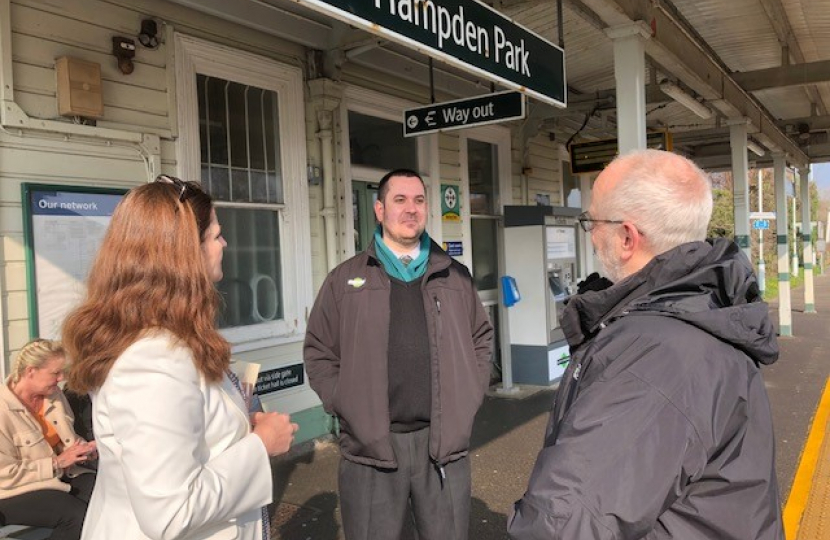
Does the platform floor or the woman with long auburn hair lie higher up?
the woman with long auburn hair

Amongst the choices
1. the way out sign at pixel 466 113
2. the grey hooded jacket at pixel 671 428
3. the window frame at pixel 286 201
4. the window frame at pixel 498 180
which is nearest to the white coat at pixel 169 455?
the grey hooded jacket at pixel 671 428

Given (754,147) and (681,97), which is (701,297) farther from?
(754,147)

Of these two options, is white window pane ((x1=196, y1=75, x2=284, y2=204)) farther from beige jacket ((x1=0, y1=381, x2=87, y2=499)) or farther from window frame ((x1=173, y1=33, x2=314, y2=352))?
beige jacket ((x1=0, y1=381, x2=87, y2=499))

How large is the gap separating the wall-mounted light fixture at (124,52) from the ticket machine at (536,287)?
431 cm

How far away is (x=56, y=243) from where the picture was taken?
349 cm

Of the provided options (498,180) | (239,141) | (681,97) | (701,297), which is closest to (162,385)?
(701,297)

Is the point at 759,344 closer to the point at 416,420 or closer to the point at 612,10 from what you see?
the point at 416,420

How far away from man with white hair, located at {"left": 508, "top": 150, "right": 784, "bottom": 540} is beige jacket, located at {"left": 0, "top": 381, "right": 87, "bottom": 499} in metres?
2.63

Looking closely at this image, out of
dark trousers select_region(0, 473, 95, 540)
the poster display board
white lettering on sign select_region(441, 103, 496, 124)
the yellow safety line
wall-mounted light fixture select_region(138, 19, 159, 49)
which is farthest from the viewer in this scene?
white lettering on sign select_region(441, 103, 496, 124)

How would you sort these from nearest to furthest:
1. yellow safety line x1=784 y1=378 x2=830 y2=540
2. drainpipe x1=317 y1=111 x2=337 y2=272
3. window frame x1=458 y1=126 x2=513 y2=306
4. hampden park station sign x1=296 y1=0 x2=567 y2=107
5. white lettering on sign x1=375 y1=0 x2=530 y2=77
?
hampden park station sign x1=296 y1=0 x2=567 y2=107 → white lettering on sign x1=375 y1=0 x2=530 y2=77 → yellow safety line x1=784 y1=378 x2=830 y2=540 → drainpipe x1=317 y1=111 x2=337 y2=272 → window frame x1=458 y1=126 x2=513 y2=306

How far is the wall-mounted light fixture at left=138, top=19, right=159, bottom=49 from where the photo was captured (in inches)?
155

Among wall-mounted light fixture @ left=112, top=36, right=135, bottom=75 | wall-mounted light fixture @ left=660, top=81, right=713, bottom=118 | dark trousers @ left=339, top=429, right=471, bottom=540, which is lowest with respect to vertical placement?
dark trousers @ left=339, top=429, right=471, bottom=540

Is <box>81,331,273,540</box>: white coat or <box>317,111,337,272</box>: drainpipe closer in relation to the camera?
<box>81,331,273,540</box>: white coat

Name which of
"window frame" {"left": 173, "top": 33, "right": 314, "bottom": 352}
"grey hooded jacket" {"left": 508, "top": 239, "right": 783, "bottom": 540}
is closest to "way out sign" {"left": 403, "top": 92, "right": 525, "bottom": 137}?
"window frame" {"left": 173, "top": 33, "right": 314, "bottom": 352}
